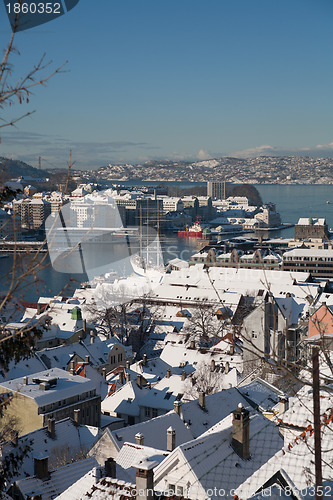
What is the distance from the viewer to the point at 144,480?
8.64 ft

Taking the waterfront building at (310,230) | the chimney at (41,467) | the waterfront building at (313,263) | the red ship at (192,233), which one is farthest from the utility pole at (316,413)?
the red ship at (192,233)

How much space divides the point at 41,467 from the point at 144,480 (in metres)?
1.37

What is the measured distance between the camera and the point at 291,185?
115 m

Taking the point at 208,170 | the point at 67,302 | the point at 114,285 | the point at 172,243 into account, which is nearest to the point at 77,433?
the point at 67,302

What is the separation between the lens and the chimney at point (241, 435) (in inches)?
129

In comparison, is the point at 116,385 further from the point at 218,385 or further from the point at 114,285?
the point at 114,285

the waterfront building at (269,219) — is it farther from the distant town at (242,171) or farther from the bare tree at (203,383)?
the distant town at (242,171)

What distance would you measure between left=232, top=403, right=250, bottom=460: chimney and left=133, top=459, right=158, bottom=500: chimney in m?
0.71

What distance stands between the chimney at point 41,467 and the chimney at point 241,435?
1.14m

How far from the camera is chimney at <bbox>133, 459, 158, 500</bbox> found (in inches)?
101

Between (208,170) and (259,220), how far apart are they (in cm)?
8485

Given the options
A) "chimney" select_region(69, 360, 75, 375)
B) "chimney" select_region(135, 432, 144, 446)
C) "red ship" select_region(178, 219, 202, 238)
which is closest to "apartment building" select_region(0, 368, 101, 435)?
"chimney" select_region(69, 360, 75, 375)

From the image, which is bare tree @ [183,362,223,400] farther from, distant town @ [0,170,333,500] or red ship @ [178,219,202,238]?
red ship @ [178,219,202,238]

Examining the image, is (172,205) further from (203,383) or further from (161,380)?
(203,383)
